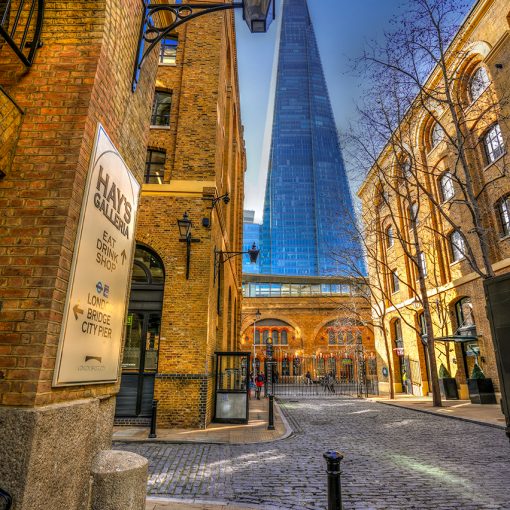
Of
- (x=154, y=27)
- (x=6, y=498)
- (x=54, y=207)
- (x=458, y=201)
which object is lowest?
(x=6, y=498)

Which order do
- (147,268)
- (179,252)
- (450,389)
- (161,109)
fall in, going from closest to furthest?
(179,252)
(147,268)
(161,109)
(450,389)

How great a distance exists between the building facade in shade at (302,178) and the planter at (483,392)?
83.0 m

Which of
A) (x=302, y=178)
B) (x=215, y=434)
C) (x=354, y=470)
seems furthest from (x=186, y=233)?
(x=302, y=178)

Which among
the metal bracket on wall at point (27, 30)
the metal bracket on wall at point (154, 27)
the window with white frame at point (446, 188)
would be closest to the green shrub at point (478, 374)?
the window with white frame at point (446, 188)

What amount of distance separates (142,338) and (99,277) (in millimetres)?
8091

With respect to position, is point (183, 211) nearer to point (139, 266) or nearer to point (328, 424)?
point (139, 266)

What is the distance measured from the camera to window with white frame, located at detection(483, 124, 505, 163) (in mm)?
16734


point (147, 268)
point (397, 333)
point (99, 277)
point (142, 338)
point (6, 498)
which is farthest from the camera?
point (397, 333)

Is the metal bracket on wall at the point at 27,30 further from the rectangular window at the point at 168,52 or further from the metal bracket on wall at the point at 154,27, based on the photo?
the rectangular window at the point at 168,52

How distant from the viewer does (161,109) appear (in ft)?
43.8

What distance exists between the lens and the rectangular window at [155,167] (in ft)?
40.8

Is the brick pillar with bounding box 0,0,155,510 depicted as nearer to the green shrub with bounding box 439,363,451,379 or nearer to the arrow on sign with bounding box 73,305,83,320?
the arrow on sign with bounding box 73,305,83,320

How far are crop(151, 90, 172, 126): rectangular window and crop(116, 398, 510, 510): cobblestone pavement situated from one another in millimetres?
10430

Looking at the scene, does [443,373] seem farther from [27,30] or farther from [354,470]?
[27,30]
